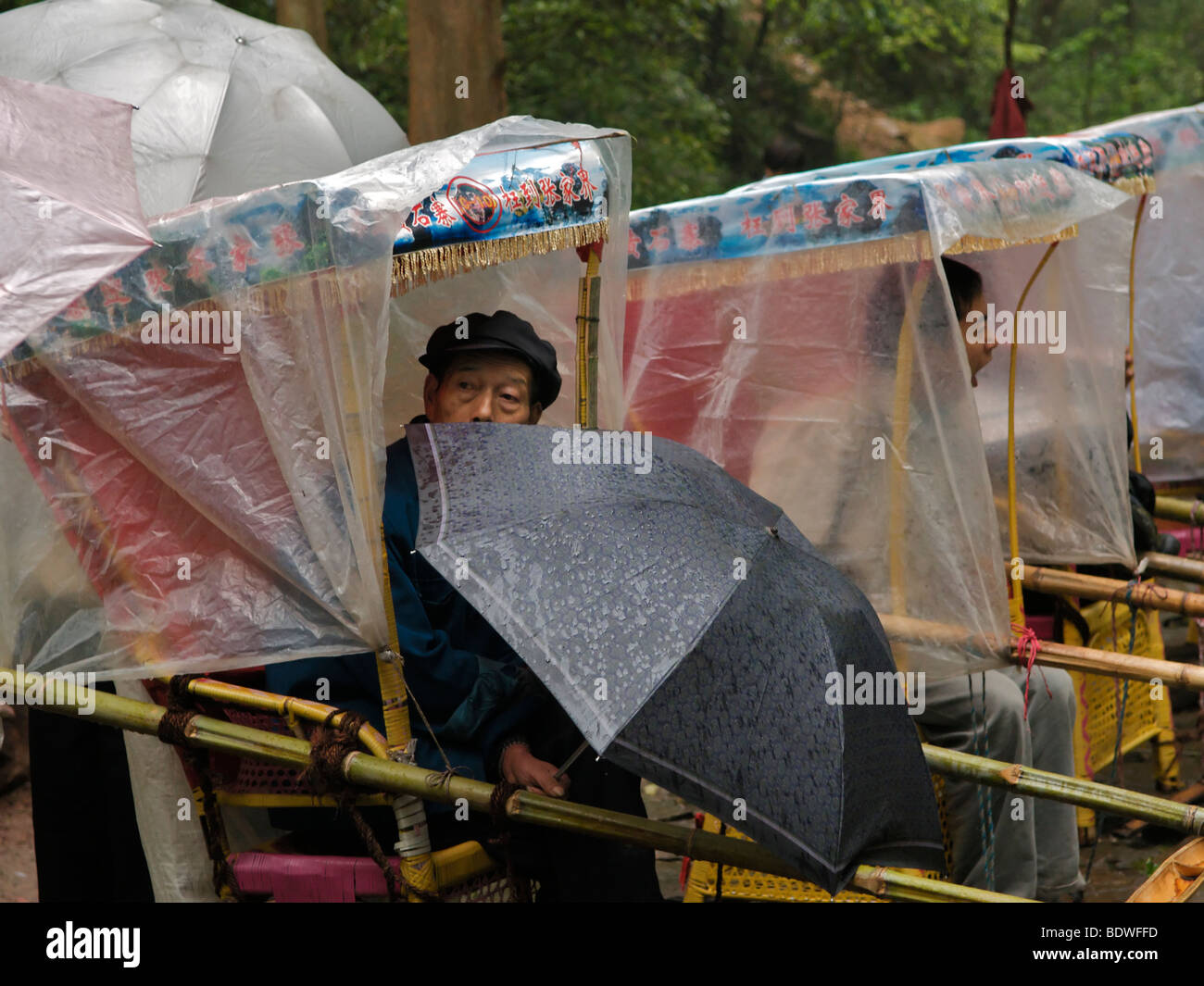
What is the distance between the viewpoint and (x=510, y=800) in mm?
2518

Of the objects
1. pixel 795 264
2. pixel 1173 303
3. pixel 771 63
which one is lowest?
pixel 795 264

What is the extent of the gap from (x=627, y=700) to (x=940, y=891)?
2.63 feet

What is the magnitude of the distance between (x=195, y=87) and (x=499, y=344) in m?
2.91

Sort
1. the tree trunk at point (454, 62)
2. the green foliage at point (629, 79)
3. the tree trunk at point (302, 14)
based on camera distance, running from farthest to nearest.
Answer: the green foliage at point (629, 79)
the tree trunk at point (302, 14)
the tree trunk at point (454, 62)

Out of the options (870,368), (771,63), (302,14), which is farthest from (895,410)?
(771,63)

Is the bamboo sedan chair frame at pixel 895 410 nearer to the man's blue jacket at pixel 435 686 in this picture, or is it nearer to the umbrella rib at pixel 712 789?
the man's blue jacket at pixel 435 686

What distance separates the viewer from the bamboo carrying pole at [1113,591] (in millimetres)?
3688

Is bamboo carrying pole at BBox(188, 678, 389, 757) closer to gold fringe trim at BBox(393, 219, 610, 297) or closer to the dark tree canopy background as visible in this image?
gold fringe trim at BBox(393, 219, 610, 297)

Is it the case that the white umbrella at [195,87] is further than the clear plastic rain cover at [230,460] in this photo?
Yes

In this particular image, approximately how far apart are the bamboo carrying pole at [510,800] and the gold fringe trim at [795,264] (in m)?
1.56

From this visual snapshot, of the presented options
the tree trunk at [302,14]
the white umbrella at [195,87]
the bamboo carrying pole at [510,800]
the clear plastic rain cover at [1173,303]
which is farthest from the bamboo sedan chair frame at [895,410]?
the tree trunk at [302,14]

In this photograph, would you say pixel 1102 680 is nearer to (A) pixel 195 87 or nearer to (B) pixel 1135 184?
(B) pixel 1135 184
